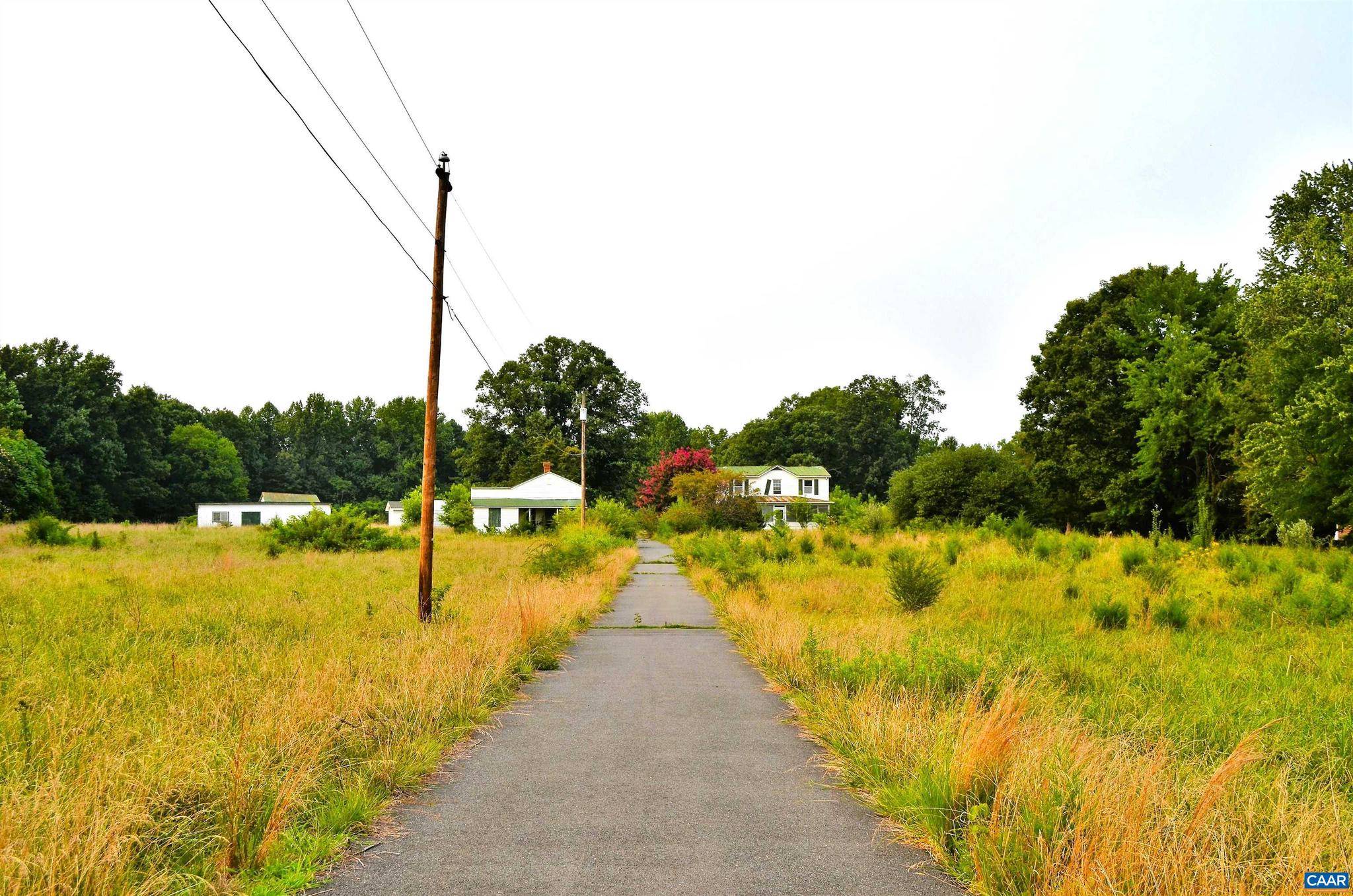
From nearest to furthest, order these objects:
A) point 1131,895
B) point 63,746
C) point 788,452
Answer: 1. point 1131,895
2. point 63,746
3. point 788,452

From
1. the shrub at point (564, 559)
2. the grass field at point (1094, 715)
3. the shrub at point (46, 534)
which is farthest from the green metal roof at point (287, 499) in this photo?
the grass field at point (1094, 715)

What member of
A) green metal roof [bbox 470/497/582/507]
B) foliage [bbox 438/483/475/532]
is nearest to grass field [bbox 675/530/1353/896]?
foliage [bbox 438/483/475/532]

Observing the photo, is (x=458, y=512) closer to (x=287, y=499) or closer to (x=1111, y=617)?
(x=287, y=499)

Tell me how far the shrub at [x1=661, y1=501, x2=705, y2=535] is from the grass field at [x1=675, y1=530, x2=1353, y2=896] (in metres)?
33.7

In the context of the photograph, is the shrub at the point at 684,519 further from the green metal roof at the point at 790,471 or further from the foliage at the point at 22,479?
the foliage at the point at 22,479

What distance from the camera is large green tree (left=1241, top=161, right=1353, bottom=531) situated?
24062 mm

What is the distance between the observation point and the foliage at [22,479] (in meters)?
52.9

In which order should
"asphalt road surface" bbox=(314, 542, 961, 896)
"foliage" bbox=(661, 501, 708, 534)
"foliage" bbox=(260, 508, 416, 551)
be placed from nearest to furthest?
"asphalt road surface" bbox=(314, 542, 961, 896)
"foliage" bbox=(260, 508, 416, 551)
"foliage" bbox=(661, 501, 708, 534)

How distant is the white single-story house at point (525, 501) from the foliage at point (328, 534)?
2821 cm

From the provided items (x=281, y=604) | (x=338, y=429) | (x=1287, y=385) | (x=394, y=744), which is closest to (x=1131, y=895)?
(x=394, y=744)

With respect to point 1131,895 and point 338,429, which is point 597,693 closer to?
point 1131,895

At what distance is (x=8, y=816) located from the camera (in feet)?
13.2

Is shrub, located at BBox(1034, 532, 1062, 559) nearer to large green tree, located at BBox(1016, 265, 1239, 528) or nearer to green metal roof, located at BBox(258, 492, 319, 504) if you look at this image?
large green tree, located at BBox(1016, 265, 1239, 528)

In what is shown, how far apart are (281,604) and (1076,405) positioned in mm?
42899
